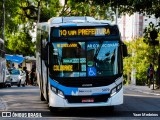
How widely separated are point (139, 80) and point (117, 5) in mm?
55152

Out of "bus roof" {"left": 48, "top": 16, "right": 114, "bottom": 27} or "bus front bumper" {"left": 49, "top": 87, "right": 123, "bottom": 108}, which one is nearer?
"bus front bumper" {"left": 49, "top": 87, "right": 123, "bottom": 108}

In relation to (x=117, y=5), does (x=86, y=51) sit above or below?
below

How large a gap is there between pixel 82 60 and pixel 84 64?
0.13m

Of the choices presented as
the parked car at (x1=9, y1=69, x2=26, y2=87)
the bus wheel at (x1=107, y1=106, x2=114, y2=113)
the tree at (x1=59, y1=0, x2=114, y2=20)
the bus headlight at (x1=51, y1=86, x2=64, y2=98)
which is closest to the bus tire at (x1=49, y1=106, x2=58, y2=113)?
the bus headlight at (x1=51, y1=86, x2=64, y2=98)

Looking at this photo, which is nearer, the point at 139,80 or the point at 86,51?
the point at 86,51

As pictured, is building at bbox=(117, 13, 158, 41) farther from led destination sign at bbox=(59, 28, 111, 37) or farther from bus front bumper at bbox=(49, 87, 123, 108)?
bus front bumper at bbox=(49, 87, 123, 108)

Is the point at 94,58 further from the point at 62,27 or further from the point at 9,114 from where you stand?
the point at 9,114

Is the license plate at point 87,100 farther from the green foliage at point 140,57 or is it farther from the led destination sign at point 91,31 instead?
the green foliage at point 140,57

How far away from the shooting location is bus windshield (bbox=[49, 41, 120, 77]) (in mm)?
17719

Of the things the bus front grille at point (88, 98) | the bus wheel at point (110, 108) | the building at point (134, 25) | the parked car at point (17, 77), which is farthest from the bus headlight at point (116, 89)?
the building at point (134, 25)

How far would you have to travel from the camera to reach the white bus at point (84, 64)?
1759 cm

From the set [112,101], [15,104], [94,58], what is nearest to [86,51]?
[94,58]

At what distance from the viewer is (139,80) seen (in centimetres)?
8962

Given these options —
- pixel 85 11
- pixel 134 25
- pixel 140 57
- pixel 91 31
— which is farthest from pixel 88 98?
pixel 134 25
